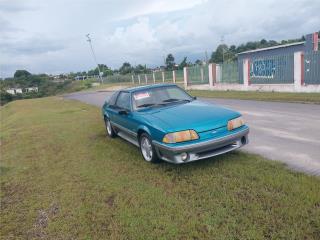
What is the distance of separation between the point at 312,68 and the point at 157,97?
13199 millimetres

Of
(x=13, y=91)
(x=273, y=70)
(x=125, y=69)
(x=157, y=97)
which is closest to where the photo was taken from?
(x=157, y=97)

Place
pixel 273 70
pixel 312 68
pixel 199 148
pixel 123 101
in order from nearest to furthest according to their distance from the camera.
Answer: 1. pixel 199 148
2. pixel 123 101
3. pixel 312 68
4. pixel 273 70

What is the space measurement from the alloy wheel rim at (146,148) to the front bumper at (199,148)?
15.8 inches

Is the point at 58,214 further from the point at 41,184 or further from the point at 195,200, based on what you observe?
the point at 195,200

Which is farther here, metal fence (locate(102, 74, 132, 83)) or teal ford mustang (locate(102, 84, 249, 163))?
metal fence (locate(102, 74, 132, 83))

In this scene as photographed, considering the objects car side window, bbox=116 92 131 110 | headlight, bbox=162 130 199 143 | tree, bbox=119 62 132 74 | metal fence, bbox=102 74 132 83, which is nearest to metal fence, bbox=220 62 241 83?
car side window, bbox=116 92 131 110

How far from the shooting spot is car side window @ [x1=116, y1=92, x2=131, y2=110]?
6.83 m

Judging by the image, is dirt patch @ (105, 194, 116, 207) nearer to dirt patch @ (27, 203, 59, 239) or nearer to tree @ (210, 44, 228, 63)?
dirt patch @ (27, 203, 59, 239)

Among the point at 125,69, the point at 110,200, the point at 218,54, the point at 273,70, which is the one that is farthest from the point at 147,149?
the point at 125,69

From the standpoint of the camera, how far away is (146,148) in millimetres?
5859

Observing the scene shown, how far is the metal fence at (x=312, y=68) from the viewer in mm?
16297

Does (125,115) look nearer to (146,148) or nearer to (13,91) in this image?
(146,148)

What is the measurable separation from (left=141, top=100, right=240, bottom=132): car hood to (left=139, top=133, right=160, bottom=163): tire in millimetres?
402

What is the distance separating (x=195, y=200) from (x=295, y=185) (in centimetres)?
137
